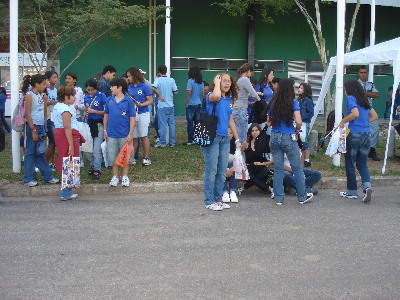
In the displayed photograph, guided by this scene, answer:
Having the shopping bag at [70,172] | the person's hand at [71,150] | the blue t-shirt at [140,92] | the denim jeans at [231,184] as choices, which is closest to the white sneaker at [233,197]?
the denim jeans at [231,184]

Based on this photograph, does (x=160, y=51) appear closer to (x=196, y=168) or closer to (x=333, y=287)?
(x=196, y=168)

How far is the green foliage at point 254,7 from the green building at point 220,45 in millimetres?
467

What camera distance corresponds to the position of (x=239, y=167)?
25.5 ft

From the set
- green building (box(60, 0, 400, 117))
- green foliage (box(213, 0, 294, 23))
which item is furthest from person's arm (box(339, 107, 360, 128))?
green building (box(60, 0, 400, 117))

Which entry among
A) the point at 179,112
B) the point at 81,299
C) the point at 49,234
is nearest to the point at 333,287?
the point at 81,299

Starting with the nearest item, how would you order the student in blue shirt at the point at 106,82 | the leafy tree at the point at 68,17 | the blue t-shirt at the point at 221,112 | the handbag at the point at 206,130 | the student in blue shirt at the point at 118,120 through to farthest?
the handbag at the point at 206,130, the blue t-shirt at the point at 221,112, the student in blue shirt at the point at 118,120, the student in blue shirt at the point at 106,82, the leafy tree at the point at 68,17

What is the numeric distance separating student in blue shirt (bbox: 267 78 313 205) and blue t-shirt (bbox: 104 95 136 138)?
219 cm

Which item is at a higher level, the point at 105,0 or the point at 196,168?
the point at 105,0

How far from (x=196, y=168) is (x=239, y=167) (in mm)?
2299

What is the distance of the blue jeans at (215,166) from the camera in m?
7.33

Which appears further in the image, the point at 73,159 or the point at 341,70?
the point at 341,70

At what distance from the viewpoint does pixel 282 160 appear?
7.85m

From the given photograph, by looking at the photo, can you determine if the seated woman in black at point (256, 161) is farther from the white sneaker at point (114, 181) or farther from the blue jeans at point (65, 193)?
the blue jeans at point (65, 193)

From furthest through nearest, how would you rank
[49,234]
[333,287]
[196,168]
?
[196,168], [49,234], [333,287]
